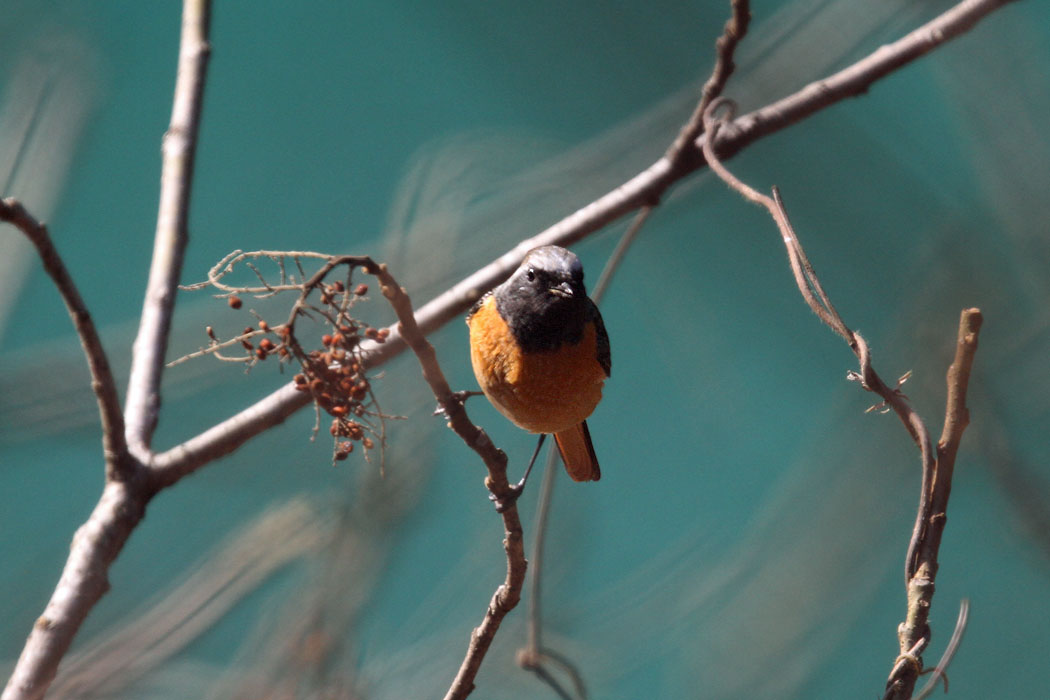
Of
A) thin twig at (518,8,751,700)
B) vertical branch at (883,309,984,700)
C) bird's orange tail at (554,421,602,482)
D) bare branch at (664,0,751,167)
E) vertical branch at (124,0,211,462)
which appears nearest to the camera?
vertical branch at (883,309,984,700)

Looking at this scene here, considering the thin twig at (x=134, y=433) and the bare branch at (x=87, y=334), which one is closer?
the bare branch at (x=87, y=334)

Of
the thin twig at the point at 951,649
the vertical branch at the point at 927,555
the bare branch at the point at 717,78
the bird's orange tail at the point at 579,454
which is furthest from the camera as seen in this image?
the bird's orange tail at the point at 579,454

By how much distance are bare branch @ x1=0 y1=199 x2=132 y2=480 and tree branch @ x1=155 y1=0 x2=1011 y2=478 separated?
0.53m

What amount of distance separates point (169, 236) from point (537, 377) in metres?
1.25

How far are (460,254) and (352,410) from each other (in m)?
0.75

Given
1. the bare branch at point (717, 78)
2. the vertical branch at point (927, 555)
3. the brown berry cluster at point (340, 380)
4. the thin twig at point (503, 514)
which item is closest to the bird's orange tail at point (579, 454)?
A: the bare branch at point (717, 78)

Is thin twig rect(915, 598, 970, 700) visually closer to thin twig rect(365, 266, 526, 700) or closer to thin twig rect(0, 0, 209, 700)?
thin twig rect(365, 266, 526, 700)

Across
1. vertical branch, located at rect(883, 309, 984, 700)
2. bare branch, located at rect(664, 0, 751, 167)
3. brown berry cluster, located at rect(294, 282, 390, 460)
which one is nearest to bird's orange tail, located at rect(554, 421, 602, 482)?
bare branch, located at rect(664, 0, 751, 167)

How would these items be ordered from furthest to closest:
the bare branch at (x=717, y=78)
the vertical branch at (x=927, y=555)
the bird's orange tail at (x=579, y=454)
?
1. the bird's orange tail at (x=579, y=454)
2. the bare branch at (x=717, y=78)
3. the vertical branch at (x=927, y=555)

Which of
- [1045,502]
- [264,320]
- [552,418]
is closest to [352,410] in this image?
[264,320]

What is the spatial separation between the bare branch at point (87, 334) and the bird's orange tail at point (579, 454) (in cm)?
168

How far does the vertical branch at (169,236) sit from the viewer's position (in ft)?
8.93

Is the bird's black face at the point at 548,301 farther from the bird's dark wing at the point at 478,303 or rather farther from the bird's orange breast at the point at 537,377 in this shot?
the bird's dark wing at the point at 478,303

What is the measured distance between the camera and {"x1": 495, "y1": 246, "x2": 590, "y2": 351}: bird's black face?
3033mm
